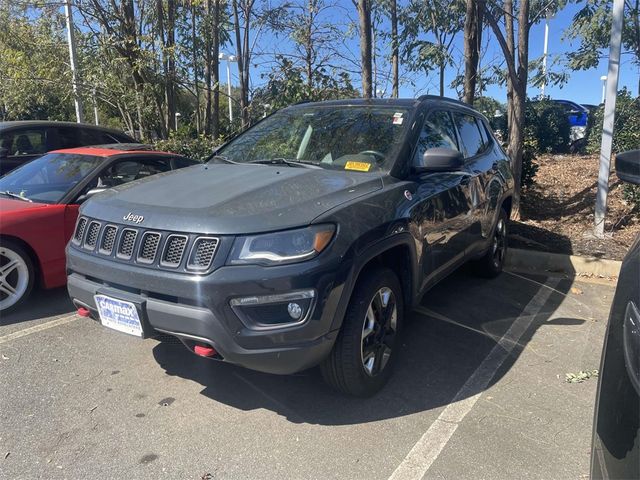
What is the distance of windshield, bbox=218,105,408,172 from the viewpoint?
3500mm

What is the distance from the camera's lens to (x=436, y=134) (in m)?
3.97

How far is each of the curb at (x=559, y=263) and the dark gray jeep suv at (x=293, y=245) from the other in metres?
2.41

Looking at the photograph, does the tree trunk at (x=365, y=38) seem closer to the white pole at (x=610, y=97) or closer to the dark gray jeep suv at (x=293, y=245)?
the white pole at (x=610, y=97)

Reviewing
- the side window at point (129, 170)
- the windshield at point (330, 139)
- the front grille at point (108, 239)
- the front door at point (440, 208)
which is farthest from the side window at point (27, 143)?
the front door at point (440, 208)

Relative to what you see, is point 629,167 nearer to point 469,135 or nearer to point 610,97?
point 469,135

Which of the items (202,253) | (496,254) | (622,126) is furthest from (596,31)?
(202,253)

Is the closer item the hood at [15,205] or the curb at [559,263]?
the hood at [15,205]

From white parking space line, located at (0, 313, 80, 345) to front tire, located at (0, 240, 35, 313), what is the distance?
365mm

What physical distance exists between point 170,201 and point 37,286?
2574 mm

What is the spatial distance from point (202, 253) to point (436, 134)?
225cm

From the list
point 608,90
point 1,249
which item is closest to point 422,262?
point 1,249

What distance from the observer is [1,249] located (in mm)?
4090

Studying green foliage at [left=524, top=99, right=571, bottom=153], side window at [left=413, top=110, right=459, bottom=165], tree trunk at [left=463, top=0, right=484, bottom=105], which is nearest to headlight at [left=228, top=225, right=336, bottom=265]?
side window at [left=413, top=110, right=459, bottom=165]

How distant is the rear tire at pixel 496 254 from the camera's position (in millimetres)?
5277
